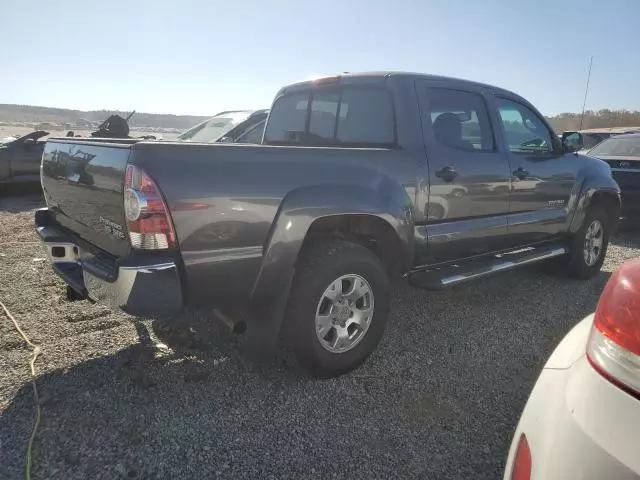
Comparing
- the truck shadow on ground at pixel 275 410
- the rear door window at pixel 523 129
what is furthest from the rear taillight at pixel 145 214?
the rear door window at pixel 523 129

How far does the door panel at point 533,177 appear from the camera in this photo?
13.1 feet

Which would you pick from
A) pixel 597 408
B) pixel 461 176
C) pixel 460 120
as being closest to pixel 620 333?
pixel 597 408

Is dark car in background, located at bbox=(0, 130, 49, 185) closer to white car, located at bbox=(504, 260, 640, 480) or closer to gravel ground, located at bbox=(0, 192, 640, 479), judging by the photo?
gravel ground, located at bbox=(0, 192, 640, 479)

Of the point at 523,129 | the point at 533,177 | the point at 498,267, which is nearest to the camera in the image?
the point at 498,267

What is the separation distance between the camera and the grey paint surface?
88.7 inches

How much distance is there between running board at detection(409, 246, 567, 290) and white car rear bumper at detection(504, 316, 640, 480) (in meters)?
1.84

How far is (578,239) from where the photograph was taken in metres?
4.85

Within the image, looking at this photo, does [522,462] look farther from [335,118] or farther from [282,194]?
[335,118]

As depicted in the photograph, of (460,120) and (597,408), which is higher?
(460,120)

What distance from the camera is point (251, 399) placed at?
2656 millimetres

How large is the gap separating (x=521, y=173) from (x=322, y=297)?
2.34 m

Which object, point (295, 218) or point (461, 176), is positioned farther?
point (461, 176)

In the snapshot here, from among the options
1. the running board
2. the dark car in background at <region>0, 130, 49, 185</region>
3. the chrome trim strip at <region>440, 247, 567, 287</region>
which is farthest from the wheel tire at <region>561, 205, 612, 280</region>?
the dark car in background at <region>0, 130, 49, 185</region>

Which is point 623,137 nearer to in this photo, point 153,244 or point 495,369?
point 495,369
